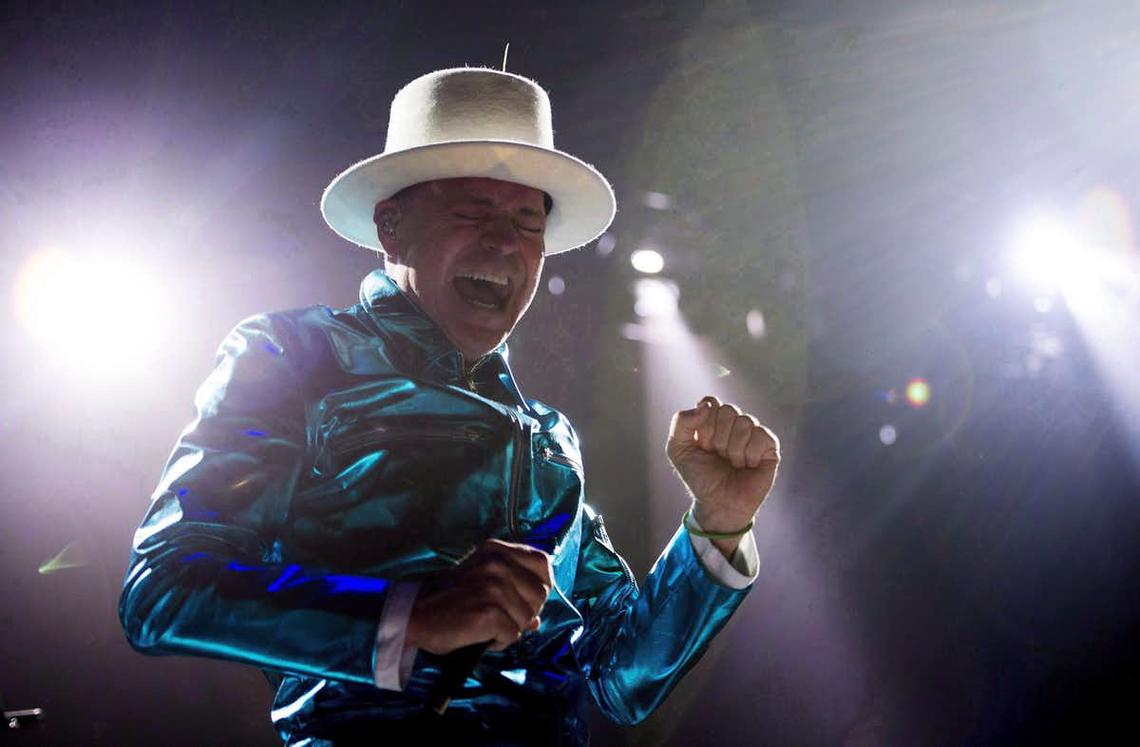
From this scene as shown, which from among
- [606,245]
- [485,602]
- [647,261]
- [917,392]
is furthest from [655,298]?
[485,602]

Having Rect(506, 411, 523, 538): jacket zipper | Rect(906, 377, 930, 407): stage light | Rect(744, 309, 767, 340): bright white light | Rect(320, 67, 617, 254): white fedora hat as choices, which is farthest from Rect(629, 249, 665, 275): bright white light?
Rect(506, 411, 523, 538): jacket zipper

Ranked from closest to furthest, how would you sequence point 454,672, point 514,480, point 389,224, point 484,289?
point 454,672 → point 514,480 → point 484,289 → point 389,224

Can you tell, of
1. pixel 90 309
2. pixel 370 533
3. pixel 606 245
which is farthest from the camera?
pixel 606 245

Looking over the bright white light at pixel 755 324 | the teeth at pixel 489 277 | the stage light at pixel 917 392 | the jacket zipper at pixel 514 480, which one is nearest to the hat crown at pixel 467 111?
the teeth at pixel 489 277

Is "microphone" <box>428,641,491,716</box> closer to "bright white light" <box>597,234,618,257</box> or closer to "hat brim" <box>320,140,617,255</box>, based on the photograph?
"hat brim" <box>320,140,617,255</box>

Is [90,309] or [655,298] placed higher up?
→ [655,298]

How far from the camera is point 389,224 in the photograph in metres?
1.89

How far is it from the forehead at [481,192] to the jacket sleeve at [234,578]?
72cm

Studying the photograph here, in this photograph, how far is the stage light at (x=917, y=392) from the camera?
476 cm

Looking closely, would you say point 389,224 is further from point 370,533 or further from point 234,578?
point 234,578

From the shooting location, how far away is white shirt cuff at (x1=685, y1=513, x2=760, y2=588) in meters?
1.63

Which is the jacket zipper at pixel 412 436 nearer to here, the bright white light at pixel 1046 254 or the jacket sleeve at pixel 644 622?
the jacket sleeve at pixel 644 622

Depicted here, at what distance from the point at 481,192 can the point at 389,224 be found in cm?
27

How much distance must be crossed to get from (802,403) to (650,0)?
2.42 metres
